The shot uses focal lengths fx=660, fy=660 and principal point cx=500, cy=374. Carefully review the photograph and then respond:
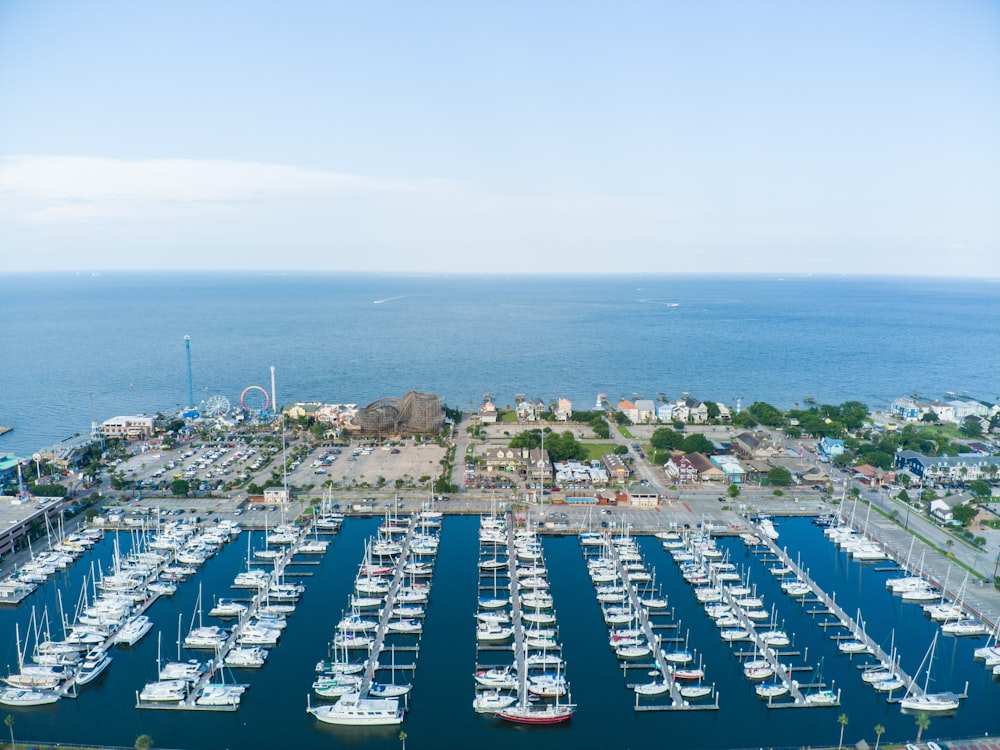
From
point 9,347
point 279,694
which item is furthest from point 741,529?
point 9,347

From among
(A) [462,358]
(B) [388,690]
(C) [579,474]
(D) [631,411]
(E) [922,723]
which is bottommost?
(B) [388,690]

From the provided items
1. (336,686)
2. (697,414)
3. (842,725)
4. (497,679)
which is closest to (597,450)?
(697,414)

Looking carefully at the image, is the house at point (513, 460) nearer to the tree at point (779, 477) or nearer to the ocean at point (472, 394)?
the ocean at point (472, 394)

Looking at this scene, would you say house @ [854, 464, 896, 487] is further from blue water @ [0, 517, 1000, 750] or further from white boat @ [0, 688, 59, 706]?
white boat @ [0, 688, 59, 706]

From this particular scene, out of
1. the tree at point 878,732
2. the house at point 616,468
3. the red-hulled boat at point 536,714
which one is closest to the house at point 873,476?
the house at point 616,468

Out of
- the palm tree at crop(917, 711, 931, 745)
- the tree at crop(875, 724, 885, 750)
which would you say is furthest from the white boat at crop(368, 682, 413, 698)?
the palm tree at crop(917, 711, 931, 745)

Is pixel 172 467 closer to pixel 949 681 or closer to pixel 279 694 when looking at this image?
pixel 279 694

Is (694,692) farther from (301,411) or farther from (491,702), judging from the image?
(301,411)
